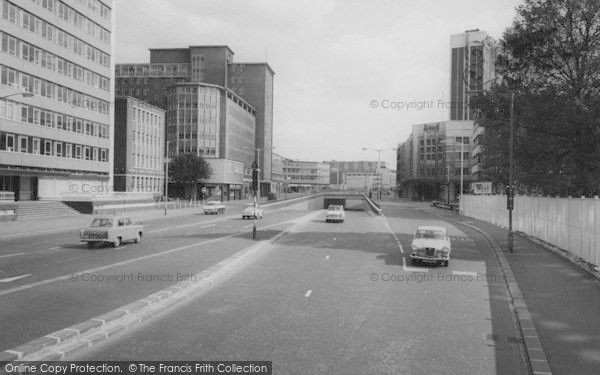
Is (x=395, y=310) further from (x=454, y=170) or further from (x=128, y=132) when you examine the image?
(x=454, y=170)

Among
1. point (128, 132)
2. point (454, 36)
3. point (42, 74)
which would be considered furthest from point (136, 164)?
point (454, 36)

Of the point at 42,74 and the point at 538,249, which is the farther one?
the point at 42,74

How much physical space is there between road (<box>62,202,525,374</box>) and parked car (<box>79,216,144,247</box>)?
5.97 m

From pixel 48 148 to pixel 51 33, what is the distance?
12.7m

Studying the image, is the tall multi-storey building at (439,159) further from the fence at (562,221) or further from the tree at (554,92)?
the tree at (554,92)

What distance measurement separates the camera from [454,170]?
133m

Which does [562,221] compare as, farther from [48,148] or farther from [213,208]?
[48,148]

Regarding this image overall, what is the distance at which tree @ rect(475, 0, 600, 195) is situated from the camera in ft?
83.1

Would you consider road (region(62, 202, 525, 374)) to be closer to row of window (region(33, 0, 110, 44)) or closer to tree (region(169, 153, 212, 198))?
row of window (region(33, 0, 110, 44))

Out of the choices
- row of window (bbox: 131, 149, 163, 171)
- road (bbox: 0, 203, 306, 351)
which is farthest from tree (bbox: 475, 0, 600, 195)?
row of window (bbox: 131, 149, 163, 171)

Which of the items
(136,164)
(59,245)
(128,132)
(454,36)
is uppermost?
(454,36)

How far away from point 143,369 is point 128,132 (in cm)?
7522

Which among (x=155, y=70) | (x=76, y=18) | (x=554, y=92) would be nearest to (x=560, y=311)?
(x=554, y=92)

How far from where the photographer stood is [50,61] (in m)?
52.8
